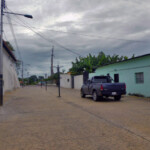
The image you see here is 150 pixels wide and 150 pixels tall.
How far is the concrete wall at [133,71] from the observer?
55.4 ft

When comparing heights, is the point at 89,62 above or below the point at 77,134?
above

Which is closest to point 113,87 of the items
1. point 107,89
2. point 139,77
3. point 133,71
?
point 107,89

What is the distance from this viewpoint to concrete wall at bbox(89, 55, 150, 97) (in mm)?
16875

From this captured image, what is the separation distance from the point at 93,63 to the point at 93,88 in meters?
22.7

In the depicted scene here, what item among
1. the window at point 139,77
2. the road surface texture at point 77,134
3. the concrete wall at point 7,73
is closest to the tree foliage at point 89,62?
the concrete wall at point 7,73

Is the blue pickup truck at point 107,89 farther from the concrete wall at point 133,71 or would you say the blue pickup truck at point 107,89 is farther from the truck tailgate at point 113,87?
the concrete wall at point 133,71

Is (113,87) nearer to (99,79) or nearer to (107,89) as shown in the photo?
(107,89)

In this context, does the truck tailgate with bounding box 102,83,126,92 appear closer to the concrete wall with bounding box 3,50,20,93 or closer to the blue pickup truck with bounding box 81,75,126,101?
the blue pickup truck with bounding box 81,75,126,101

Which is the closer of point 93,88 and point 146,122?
point 146,122

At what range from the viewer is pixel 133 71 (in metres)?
18.8

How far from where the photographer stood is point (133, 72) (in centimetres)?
1881

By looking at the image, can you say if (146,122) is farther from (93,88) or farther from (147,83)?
(147,83)

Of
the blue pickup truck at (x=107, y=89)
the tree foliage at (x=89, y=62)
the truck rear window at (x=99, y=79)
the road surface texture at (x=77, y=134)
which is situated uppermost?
the tree foliage at (x=89, y=62)

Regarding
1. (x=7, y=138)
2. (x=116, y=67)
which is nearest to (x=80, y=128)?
(x=7, y=138)
